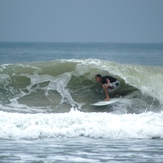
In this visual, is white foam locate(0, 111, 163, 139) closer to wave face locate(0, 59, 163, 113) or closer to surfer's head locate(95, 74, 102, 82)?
wave face locate(0, 59, 163, 113)

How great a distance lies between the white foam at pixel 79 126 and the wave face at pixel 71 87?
1.87 m

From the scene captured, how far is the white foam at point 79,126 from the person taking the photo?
12.7 m

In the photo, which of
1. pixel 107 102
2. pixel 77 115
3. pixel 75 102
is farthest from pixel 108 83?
pixel 77 115

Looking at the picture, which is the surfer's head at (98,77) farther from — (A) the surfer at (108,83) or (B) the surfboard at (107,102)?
(B) the surfboard at (107,102)

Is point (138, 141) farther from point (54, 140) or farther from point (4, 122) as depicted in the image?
point (4, 122)

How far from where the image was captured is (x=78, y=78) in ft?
58.5

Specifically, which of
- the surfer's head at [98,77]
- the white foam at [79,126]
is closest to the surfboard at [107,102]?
the surfer's head at [98,77]

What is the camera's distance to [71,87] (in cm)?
1730

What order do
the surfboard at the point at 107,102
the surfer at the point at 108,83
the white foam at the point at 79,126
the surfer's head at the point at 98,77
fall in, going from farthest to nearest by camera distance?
the surfer's head at the point at 98,77
the surfer at the point at 108,83
the surfboard at the point at 107,102
the white foam at the point at 79,126

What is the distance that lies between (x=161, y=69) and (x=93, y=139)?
8.20 meters

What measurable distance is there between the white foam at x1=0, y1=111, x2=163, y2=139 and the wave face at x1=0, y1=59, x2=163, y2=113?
187 centimetres

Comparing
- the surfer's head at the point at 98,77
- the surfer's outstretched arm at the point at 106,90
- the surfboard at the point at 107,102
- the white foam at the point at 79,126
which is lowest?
the white foam at the point at 79,126

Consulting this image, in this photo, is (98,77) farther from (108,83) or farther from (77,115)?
(77,115)

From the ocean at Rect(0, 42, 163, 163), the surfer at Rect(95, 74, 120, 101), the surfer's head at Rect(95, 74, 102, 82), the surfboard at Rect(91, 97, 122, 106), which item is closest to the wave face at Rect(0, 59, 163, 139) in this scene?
the ocean at Rect(0, 42, 163, 163)
